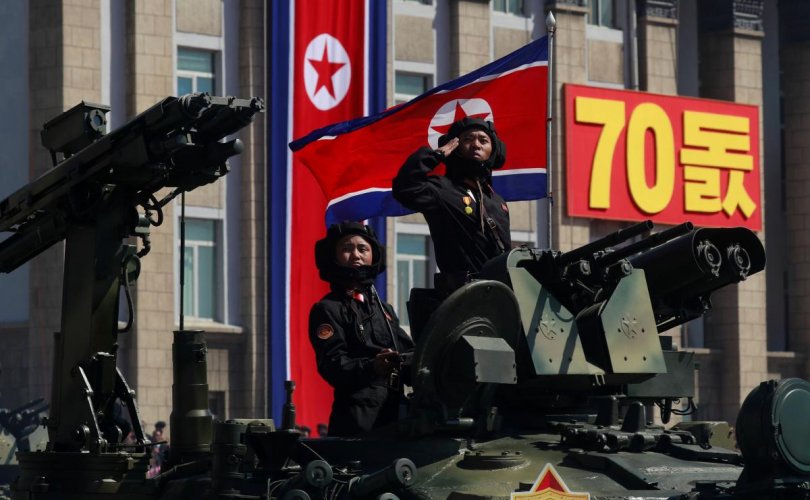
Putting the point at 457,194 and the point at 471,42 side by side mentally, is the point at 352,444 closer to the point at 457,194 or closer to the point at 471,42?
the point at 457,194

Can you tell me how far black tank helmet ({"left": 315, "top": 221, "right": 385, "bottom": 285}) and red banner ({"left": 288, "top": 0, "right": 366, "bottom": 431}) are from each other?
19930 mm

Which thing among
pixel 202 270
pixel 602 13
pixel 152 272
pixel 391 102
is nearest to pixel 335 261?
pixel 152 272

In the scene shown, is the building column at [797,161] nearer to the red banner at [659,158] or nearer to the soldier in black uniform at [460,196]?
the red banner at [659,158]

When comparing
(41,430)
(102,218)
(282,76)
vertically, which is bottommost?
(41,430)

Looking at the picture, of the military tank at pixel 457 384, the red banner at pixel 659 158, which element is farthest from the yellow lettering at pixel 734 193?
the military tank at pixel 457 384

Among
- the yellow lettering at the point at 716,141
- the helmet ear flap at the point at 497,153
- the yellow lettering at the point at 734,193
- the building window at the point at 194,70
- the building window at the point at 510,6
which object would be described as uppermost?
the building window at the point at 510,6

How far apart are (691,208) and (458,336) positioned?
3349 centimetres

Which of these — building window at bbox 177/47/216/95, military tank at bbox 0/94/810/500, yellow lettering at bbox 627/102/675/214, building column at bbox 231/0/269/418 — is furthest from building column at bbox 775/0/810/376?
military tank at bbox 0/94/810/500

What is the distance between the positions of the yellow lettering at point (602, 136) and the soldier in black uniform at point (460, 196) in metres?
29.9

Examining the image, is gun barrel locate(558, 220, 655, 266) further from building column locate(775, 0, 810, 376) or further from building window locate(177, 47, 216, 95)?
building column locate(775, 0, 810, 376)

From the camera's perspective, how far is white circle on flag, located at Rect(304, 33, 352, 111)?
35875 millimetres

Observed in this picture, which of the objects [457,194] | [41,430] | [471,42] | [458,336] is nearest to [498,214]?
[457,194]

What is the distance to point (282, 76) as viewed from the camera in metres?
36.1

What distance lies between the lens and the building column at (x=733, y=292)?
4819 cm
